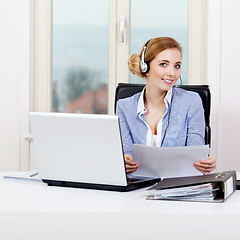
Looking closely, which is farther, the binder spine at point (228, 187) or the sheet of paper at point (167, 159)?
the sheet of paper at point (167, 159)

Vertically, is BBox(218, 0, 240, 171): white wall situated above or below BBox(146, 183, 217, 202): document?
above

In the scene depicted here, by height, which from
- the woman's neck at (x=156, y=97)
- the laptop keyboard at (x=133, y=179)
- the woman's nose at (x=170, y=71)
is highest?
the woman's nose at (x=170, y=71)

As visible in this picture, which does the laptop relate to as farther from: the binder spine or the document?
the binder spine

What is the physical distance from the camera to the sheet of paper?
1.62 metres

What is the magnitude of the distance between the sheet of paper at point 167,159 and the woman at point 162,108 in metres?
0.49

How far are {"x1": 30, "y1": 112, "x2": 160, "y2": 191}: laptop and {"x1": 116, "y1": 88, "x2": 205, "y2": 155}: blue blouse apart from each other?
2.22 ft

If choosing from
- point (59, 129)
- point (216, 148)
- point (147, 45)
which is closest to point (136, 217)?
point (59, 129)

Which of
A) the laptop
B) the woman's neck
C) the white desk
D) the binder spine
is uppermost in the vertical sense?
the woman's neck

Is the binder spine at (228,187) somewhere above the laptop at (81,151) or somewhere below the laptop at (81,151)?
below

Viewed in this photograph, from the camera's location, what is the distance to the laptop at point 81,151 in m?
1.36

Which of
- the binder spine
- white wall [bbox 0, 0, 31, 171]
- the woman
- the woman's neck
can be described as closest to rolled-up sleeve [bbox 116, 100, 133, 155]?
the woman

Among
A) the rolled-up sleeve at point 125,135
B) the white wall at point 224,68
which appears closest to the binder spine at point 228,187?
the rolled-up sleeve at point 125,135

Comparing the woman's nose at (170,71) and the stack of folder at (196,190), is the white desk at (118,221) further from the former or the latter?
the woman's nose at (170,71)

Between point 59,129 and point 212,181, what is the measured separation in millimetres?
469
